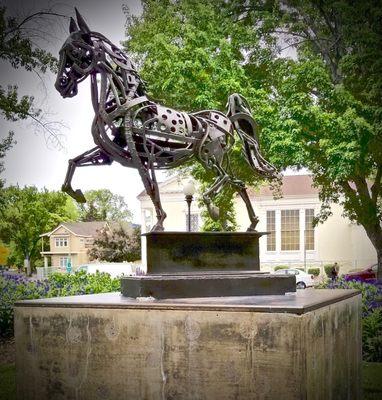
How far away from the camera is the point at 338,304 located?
259 inches

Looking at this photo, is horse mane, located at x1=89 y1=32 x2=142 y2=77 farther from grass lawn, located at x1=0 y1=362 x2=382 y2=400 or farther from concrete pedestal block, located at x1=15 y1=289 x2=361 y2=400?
grass lawn, located at x1=0 y1=362 x2=382 y2=400

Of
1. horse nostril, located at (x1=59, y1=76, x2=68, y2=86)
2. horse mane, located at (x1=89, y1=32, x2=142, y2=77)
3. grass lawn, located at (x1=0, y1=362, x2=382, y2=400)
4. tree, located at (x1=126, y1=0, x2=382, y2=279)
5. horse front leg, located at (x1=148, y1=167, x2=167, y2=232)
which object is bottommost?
grass lawn, located at (x1=0, y1=362, x2=382, y2=400)

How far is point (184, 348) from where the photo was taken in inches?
226

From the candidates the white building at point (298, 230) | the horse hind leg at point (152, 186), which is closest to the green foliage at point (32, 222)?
the white building at point (298, 230)

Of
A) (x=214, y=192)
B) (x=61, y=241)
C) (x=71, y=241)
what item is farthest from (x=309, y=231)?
(x=214, y=192)

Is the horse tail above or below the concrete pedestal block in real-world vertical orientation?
above

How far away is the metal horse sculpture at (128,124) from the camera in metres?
6.95

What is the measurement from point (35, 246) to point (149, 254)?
54.8 m

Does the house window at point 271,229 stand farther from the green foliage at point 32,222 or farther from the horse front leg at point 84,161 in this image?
the horse front leg at point 84,161

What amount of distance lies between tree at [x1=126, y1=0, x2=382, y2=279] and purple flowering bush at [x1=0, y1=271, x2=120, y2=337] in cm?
854

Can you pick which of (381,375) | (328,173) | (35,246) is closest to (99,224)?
(35,246)

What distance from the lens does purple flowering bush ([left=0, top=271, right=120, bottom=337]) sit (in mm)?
12789

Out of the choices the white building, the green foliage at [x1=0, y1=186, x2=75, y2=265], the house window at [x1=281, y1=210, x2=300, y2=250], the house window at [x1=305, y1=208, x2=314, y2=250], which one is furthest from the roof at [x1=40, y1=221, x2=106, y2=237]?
the house window at [x1=305, y1=208, x2=314, y2=250]

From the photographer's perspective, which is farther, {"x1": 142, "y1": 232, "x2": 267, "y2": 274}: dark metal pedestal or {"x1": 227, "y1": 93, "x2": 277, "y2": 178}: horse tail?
{"x1": 227, "y1": 93, "x2": 277, "y2": 178}: horse tail
